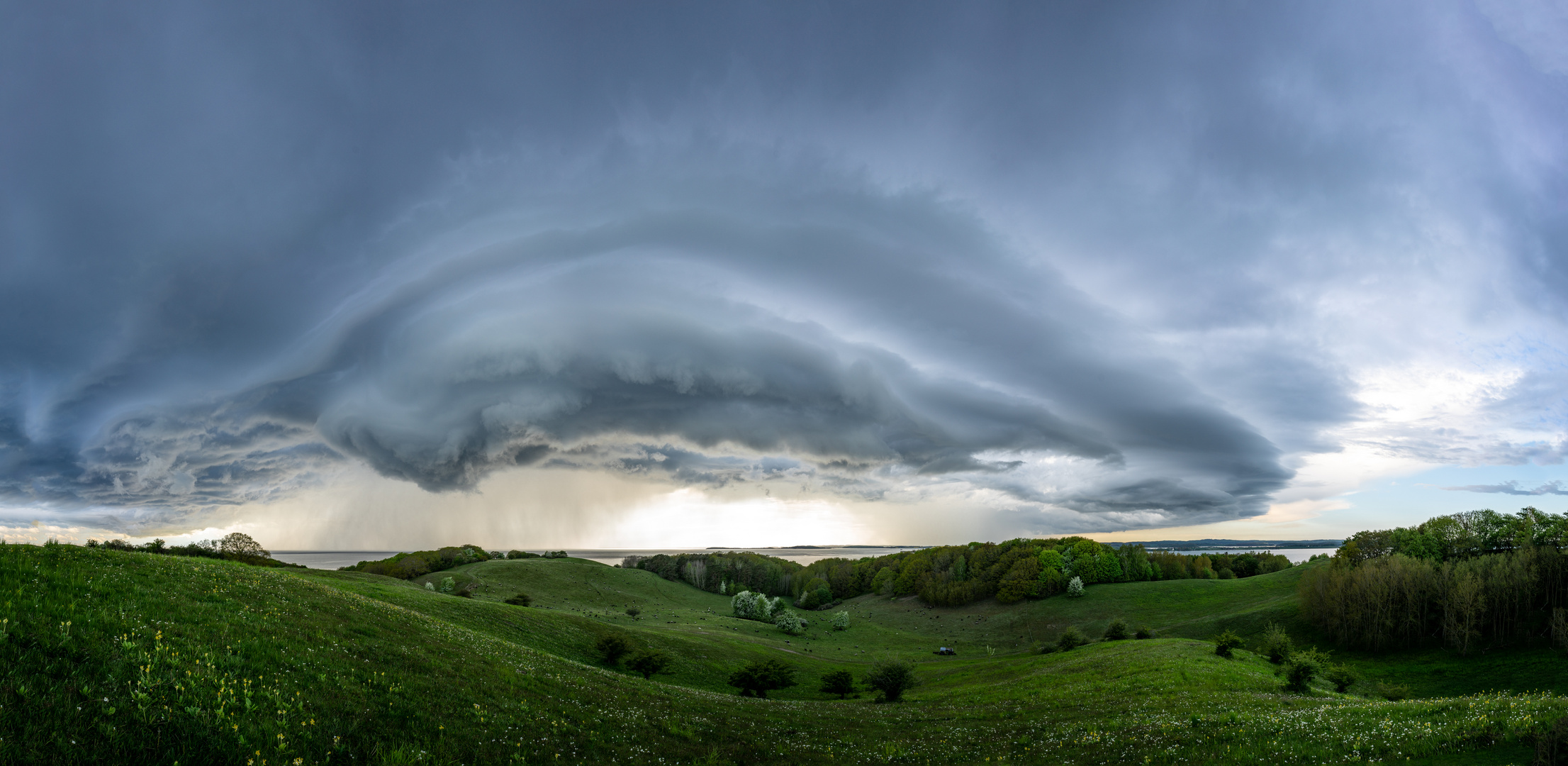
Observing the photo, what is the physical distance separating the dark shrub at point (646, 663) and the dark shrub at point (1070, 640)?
5304 centimetres

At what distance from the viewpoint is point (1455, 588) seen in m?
78.6

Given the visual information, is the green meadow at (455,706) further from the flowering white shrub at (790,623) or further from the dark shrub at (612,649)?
the flowering white shrub at (790,623)

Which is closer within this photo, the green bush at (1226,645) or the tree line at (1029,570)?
the green bush at (1226,645)

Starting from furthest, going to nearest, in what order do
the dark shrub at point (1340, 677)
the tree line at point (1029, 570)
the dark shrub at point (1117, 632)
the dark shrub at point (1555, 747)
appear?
the tree line at point (1029, 570)
the dark shrub at point (1117, 632)
the dark shrub at point (1340, 677)
the dark shrub at point (1555, 747)

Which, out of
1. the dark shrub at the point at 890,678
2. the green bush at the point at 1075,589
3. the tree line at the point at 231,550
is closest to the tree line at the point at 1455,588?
the green bush at the point at 1075,589

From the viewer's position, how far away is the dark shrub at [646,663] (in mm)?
49688

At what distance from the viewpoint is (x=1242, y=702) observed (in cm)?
2816

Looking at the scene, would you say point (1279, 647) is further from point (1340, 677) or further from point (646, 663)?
point (646, 663)

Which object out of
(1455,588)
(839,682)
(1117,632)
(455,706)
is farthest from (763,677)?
(1455,588)

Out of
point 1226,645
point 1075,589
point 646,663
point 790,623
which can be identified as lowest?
point 790,623

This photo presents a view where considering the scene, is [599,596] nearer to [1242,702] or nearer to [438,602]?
[438,602]

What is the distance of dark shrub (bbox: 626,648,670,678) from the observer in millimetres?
49688

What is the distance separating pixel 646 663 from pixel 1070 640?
56.5 meters

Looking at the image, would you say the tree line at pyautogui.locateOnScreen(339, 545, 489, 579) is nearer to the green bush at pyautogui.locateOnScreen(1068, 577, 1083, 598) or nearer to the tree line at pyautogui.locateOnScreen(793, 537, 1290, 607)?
the tree line at pyautogui.locateOnScreen(793, 537, 1290, 607)
